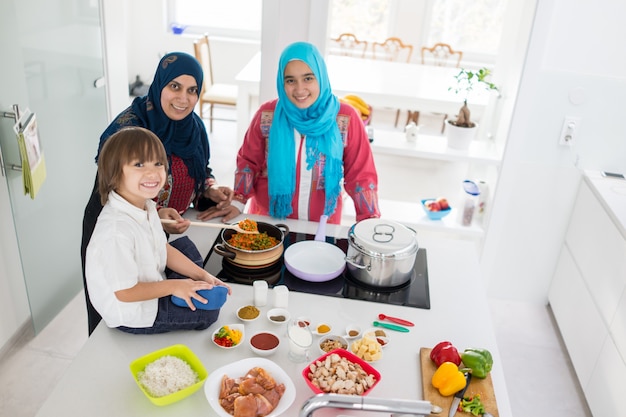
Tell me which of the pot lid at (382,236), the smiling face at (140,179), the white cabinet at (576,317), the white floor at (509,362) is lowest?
the white floor at (509,362)

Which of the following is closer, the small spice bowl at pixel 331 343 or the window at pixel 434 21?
the small spice bowl at pixel 331 343

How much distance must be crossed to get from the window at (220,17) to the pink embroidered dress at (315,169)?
4408mm

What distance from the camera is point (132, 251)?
1371 millimetres

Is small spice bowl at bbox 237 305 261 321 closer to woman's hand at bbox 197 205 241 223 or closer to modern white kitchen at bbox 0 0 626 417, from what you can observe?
modern white kitchen at bbox 0 0 626 417

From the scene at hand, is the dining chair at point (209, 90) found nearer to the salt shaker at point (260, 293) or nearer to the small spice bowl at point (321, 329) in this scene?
the salt shaker at point (260, 293)

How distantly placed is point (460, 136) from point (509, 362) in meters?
1.13

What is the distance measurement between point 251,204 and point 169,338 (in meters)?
1.05

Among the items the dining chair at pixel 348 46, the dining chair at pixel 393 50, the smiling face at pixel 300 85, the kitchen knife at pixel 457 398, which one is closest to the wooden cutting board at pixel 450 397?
the kitchen knife at pixel 457 398

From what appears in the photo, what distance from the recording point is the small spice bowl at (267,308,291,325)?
1.55 m

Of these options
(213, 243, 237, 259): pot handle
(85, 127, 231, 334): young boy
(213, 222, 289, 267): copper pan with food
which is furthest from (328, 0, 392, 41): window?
(85, 127, 231, 334): young boy

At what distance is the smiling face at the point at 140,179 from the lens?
135 cm

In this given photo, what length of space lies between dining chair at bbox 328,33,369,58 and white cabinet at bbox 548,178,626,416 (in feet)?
13.8

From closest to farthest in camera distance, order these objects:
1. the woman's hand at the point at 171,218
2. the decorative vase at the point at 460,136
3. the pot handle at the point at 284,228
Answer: the woman's hand at the point at 171,218
the pot handle at the point at 284,228
the decorative vase at the point at 460,136

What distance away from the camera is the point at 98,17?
8.89ft
